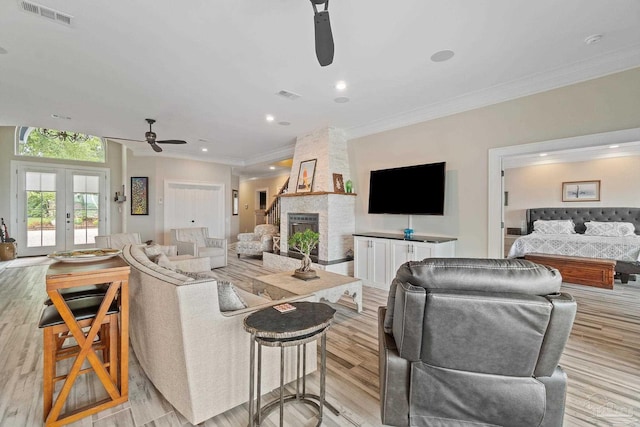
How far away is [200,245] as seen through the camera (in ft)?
21.0

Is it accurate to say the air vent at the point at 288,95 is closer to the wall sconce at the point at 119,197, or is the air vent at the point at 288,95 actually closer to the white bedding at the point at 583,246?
the white bedding at the point at 583,246

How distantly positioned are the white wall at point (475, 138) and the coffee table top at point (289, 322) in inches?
123

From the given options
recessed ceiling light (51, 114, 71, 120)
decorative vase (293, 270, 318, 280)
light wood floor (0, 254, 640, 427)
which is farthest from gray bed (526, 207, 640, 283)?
recessed ceiling light (51, 114, 71, 120)

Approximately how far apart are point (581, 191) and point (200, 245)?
30.1 feet

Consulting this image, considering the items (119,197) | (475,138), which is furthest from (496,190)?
(119,197)

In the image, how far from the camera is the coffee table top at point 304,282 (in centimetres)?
293

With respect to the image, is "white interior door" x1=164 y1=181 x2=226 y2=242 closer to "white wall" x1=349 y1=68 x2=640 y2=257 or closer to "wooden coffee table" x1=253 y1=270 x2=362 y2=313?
"white wall" x1=349 y1=68 x2=640 y2=257

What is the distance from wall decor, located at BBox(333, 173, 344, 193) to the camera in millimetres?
5180

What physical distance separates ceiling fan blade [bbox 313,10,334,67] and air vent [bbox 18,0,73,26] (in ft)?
6.82

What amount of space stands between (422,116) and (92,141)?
9.08 m

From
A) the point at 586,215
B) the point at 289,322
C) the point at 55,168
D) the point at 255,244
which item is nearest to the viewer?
the point at 289,322

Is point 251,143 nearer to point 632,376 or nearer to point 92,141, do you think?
point 92,141

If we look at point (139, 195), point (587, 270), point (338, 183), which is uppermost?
point (338, 183)

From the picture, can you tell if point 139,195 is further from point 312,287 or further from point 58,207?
point 312,287
